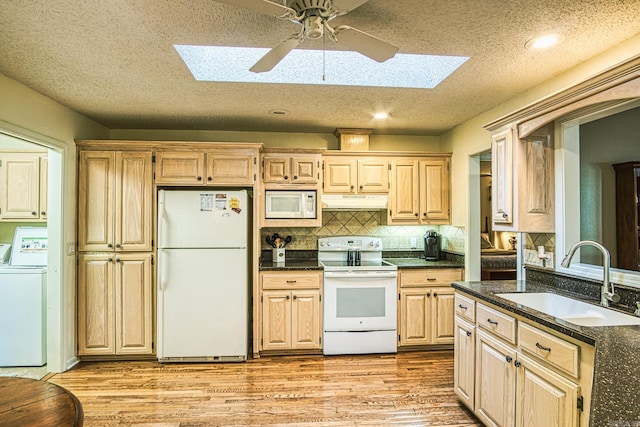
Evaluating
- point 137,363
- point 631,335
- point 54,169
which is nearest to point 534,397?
point 631,335

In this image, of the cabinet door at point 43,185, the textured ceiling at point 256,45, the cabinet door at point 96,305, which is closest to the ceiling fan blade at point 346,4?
the textured ceiling at point 256,45

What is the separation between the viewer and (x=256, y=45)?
220cm

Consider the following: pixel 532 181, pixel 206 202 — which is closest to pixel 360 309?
pixel 206 202

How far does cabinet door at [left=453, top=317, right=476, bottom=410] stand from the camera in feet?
8.08

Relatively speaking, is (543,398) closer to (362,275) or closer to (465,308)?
Result: (465,308)

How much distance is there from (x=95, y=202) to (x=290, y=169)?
1923 millimetres

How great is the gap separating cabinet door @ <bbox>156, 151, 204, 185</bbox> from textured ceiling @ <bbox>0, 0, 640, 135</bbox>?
0.41 m

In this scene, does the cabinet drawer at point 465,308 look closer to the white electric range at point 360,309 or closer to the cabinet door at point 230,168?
the white electric range at point 360,309

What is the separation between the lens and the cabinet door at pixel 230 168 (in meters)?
3.66

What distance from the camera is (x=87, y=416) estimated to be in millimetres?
2625

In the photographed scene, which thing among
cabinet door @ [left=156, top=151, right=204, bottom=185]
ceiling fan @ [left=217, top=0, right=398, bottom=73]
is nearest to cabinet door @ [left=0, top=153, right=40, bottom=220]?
cabinet door @ [left=156, top=151, right=204, bottom=185]

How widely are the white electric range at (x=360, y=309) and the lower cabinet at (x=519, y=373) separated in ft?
3.68

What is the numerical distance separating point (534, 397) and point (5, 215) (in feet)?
15.0

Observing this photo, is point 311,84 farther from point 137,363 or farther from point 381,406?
point 137,363
